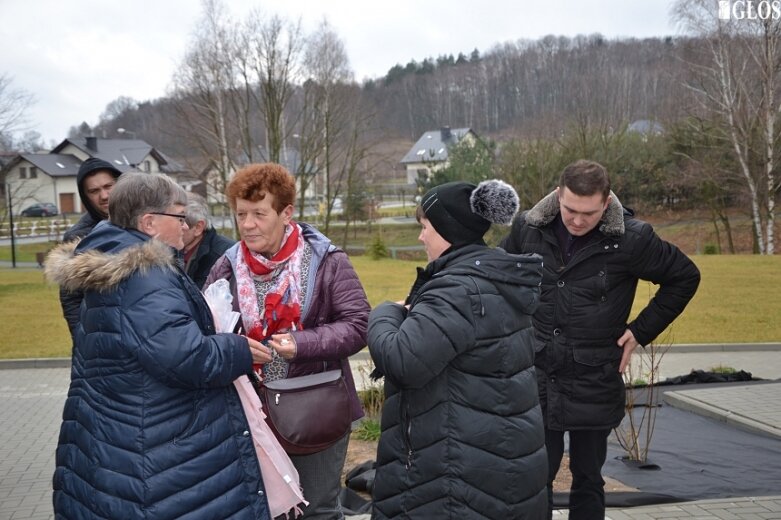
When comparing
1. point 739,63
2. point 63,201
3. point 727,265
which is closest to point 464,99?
point 63,201

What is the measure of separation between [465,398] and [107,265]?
1314mm

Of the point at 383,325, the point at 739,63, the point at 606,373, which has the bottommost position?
the point at 606,373

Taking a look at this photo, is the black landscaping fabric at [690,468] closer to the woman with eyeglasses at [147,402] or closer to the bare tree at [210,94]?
the woman with eyeglasses at [147,402]

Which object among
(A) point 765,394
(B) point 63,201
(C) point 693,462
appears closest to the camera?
(C) point 693,462

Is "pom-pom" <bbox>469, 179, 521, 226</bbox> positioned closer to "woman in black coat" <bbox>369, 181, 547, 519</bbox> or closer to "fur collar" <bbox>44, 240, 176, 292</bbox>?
"woman in black coat" <bbox>369, 181, 547, 519</bbox>

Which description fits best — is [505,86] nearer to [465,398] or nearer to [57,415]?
[57,415]

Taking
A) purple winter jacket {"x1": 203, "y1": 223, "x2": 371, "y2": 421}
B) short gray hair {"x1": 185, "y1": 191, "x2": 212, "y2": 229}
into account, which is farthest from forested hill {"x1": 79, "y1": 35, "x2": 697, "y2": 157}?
purple winter jacket {"x1": 203, "y1": 223, "x2": 371, "y2": 421}

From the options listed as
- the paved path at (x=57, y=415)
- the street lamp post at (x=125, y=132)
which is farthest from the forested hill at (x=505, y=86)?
the paved path at (x=57, y=415)

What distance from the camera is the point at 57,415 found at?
26.9ft

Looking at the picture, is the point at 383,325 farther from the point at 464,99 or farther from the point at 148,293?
the point at 464,99

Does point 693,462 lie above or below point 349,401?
below

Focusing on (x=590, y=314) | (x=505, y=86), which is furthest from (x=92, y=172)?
(x=505, y=86)

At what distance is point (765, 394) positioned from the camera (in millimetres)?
7672

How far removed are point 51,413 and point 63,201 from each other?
6256 centimetres
